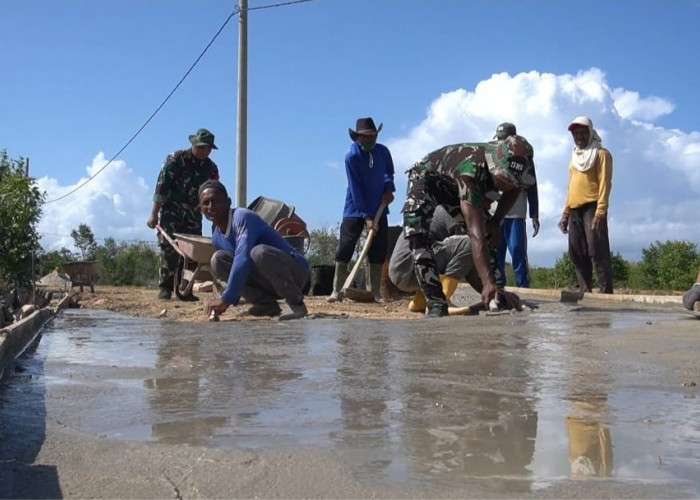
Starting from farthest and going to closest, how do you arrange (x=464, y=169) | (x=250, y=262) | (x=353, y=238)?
(x=353, y=238) < (x=250, y=262) < (x=464, y=169)

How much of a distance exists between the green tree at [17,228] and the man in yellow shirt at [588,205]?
777 cm

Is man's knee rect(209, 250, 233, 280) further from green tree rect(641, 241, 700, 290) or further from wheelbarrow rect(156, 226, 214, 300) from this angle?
green tree rect(641, 241, 700, 290)

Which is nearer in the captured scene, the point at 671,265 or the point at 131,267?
the point at 671,265

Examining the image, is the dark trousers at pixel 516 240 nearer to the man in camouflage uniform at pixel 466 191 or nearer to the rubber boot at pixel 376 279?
the rubber boot at pixel 376 279

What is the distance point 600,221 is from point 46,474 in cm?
640

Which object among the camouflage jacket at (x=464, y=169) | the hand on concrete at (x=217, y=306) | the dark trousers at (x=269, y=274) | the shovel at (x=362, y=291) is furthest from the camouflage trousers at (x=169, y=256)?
the camouflage jacket at (x=464, y=169)

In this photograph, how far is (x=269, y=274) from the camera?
19.0ft

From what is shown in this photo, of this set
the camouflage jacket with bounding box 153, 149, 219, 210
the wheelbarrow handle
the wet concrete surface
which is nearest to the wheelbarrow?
the wheelbarrow handle

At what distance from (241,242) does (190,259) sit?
248cm

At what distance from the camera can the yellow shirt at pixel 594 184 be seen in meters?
7.48

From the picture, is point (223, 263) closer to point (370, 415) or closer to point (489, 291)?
point (489, 291)

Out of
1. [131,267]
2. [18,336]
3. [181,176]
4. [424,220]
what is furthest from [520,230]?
[131,267]

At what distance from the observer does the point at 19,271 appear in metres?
12.2

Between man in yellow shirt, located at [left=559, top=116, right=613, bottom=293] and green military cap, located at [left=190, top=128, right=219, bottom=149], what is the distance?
136 inches
